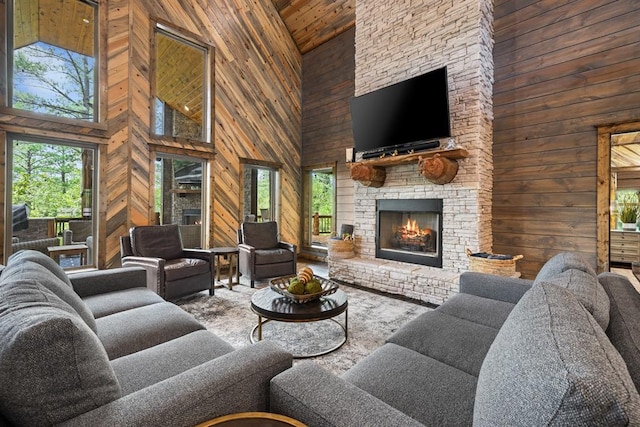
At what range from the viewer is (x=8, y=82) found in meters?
3.69

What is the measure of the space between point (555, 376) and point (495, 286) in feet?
6.57

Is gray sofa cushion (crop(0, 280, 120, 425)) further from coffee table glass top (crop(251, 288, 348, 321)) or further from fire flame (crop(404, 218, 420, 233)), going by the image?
fire flame (crop(404, 218, 420, 233))

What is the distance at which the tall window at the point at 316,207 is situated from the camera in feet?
22.0

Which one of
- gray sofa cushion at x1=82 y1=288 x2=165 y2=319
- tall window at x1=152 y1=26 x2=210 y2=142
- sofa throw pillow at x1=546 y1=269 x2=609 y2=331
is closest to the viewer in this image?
sofa throw pillow at x1=546 y1=269 x2=609 y2=331

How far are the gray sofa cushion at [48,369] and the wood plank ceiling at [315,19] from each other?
20.6 ft

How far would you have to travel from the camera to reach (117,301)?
2.27 meters

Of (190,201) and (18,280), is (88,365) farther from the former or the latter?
(190,201)

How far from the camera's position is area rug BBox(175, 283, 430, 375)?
8.27 feet

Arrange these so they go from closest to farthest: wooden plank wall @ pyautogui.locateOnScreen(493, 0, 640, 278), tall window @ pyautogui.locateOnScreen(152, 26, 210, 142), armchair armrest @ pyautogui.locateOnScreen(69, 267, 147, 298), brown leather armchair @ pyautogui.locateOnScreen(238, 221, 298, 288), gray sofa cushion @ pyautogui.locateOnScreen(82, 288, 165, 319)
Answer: gray sofa cushion @ pyautogui.locateOnScreen(82, 288, 165, 319)
armchair armrest @ pyautogui.locateOnScreen(69, 267, 147, 298)
wooden plank wall @ pyautogui.locateOnScreen(493, 0, 640, 278)
brown leather armchair @ pyautogui.locateOnScreen(238, 221, 298, 288)
tall window @ pyautogui.locateOnScreen(152, 26, 210, 142)

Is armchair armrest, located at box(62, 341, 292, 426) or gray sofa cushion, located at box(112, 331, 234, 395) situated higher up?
armchair armrest, located at box(62, 341, 292, 426)

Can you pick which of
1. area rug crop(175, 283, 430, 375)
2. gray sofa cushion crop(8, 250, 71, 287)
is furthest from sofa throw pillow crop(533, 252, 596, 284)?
gray sofa cushion crop(8, 250, 71, 287)

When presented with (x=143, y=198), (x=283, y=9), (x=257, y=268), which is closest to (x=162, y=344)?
(x=257, y=268)

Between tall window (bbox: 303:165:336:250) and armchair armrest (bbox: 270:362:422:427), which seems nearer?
armchair armrest (bbox: 270:362:422:427)

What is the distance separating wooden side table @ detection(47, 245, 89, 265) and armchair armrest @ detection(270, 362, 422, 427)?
4362 mm
